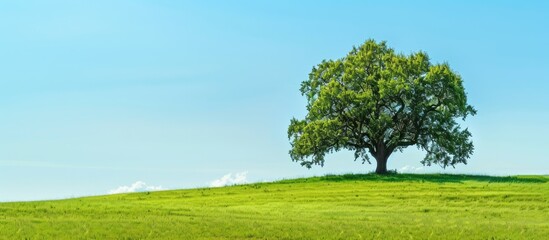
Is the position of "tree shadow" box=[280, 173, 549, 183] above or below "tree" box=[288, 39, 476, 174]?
below

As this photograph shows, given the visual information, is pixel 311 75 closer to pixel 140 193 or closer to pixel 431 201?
pixel 140 193

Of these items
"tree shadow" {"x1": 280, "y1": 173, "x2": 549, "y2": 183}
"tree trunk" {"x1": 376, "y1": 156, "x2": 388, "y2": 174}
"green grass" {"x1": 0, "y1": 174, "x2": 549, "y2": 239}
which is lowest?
"green grass" {"x1": 0, "y1": 174, "x2": 549, "y2": 239}

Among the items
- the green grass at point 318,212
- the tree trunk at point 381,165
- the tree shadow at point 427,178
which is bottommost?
the green grass at point 318,212

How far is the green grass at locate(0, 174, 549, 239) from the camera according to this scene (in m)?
30.9

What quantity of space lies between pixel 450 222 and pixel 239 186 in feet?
102

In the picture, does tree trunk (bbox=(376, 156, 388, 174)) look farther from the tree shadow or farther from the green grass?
the green grass

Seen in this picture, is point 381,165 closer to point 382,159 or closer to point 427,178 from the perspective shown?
point 382,159

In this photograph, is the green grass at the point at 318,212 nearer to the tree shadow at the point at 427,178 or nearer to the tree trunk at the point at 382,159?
the tree shadow at the point at 427,178

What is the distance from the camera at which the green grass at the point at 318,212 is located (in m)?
30.9

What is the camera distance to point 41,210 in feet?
127

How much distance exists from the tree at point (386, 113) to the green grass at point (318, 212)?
597cm

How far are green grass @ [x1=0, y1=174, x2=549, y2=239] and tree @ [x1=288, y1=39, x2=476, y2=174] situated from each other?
597cm

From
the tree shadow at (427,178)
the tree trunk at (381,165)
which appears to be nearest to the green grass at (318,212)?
the tree shadow at (427,178)

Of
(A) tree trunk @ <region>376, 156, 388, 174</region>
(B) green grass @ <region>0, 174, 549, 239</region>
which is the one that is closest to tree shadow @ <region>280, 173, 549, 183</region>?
(B) green grass @ <region>0, 174, 549, 239</region>
